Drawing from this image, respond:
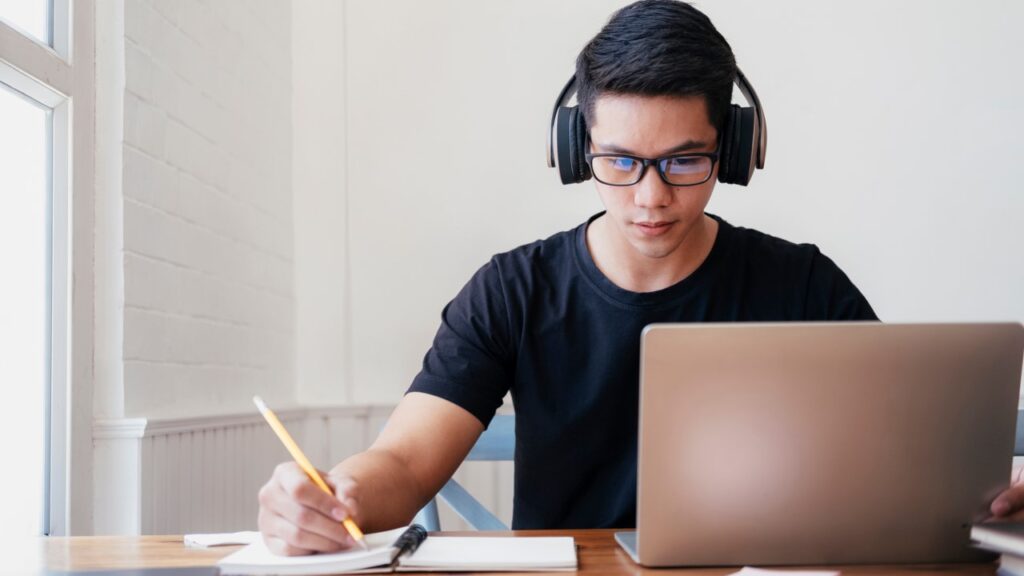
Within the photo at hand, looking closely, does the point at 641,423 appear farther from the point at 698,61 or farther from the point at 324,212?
the point at 324,212

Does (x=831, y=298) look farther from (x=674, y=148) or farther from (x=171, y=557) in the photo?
(x=171, y=557)


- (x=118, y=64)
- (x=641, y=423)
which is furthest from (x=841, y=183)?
(x=641, y=423)

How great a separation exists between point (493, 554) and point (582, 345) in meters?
0.61

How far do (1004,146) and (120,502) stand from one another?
2.31 metres

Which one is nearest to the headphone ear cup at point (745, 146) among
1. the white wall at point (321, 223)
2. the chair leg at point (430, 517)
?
the chair leg at point (430, 517)

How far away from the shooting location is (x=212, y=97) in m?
2.42

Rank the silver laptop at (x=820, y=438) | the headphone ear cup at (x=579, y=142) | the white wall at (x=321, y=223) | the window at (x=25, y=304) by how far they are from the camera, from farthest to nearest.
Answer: the white wall at (x=321, y=223), the window at (x=25, y=304), the headphone ear cup at (x=579, y=142), the silver laptop at (x=820, y=438)

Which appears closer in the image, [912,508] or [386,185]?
[912,508]

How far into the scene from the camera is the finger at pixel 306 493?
1.03m

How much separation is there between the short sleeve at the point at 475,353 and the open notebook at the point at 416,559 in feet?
1.41

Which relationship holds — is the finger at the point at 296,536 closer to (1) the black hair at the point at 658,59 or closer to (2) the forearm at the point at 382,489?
(2) the forearm at the point at 382,489

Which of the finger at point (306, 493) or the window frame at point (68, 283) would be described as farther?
the window frame at point (68, 283)

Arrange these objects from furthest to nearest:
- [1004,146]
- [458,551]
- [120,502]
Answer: [1004,146], [120,502], [458,551]

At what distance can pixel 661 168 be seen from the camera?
139cm
